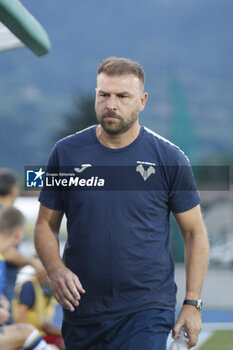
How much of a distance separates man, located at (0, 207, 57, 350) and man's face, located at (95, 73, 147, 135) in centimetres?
213

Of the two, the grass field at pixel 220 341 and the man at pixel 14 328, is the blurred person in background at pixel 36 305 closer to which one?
the man at pixel 14 328

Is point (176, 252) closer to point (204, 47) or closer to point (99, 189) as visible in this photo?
point (99, 189)

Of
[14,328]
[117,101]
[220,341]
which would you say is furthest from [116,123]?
[220,341]

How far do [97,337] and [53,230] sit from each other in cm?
55

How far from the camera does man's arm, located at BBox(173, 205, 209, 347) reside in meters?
3.01

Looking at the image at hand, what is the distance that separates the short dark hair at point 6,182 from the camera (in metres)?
5.93

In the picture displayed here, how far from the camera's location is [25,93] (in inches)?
2714

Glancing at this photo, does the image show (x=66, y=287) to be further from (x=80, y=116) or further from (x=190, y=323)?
(x=80, y=116)

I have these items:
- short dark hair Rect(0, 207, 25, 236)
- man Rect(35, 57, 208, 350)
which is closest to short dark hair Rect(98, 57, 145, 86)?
man Rect(35, 57, 208, 350)

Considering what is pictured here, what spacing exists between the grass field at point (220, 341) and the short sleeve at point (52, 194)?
6.35 meters

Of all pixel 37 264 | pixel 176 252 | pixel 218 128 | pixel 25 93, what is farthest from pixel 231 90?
pixel 37 264

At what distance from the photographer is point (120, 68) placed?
3.01 metres

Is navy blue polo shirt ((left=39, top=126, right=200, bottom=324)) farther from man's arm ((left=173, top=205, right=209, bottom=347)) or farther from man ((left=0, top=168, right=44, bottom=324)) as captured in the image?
man ((left=0, top=168, right=44, bottom=324))

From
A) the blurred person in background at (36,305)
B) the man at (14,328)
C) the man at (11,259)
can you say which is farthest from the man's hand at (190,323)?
the blurred person in background at (36,305)
